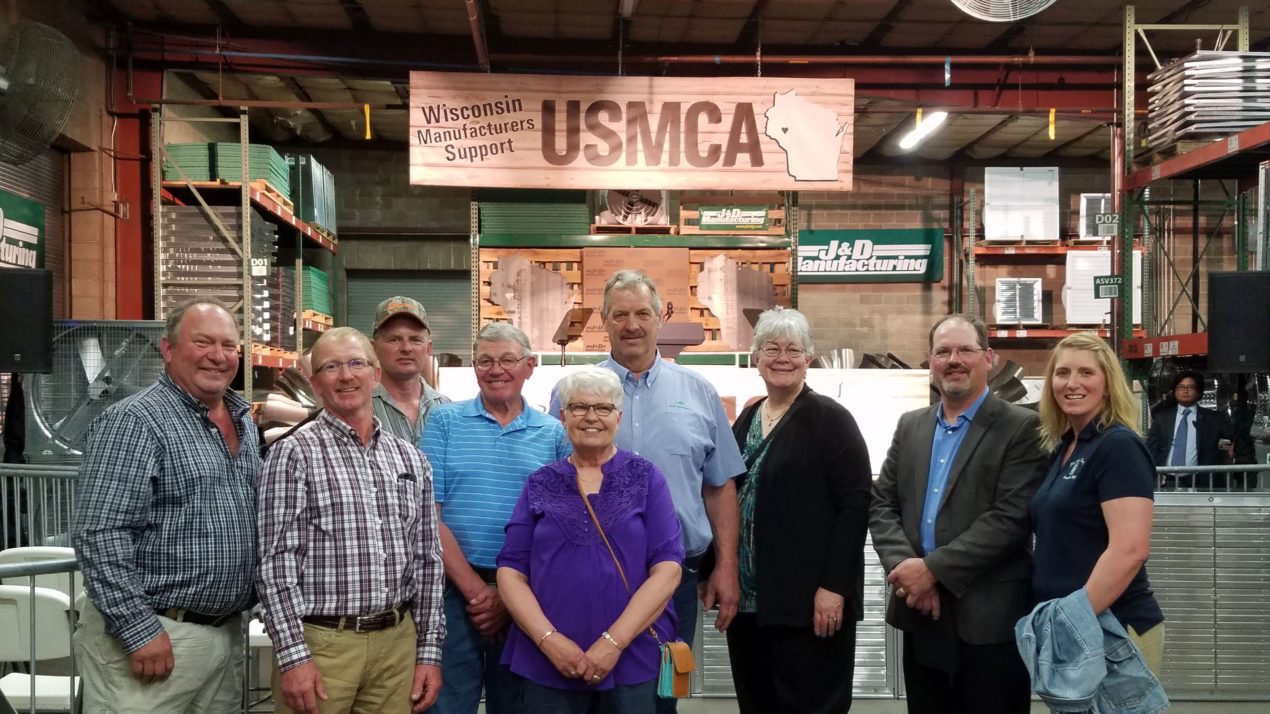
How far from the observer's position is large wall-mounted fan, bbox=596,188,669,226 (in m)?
8.13

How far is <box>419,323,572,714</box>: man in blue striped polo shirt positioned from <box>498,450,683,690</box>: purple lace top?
0.63ft

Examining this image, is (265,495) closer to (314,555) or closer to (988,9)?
(314,555)

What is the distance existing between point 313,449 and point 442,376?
3768 millimetres

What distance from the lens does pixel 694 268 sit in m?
7.66

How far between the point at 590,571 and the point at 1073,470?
130 cm

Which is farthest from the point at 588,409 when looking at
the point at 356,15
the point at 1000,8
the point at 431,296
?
the point at 431,296

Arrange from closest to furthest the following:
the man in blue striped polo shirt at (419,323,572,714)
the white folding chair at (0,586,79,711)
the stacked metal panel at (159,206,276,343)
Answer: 1. the man in blue striped polo shirt at (419,323,572,714)
2. the white folding chair at (0,586,79,711)
3. the stacked metal panel at (159,206,276,343)

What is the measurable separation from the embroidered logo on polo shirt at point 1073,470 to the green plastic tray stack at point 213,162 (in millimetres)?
7002

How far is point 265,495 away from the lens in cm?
244

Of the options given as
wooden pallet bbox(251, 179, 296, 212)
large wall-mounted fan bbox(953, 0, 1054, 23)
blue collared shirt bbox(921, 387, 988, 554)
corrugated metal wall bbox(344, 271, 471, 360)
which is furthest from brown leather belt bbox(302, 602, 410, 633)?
corrugated metal wall bbox(344, 271, 471, 360)

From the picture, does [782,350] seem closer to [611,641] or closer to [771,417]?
[771,417]

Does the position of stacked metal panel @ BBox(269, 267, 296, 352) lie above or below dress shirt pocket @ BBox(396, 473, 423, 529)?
above

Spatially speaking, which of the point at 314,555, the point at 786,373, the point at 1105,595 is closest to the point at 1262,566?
the point at 1105,595

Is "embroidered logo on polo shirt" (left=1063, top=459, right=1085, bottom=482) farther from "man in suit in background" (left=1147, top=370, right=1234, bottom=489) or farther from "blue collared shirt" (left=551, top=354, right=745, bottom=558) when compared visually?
"man in suit in background" (left=1147, top=370, right=1234, bottom=489)
